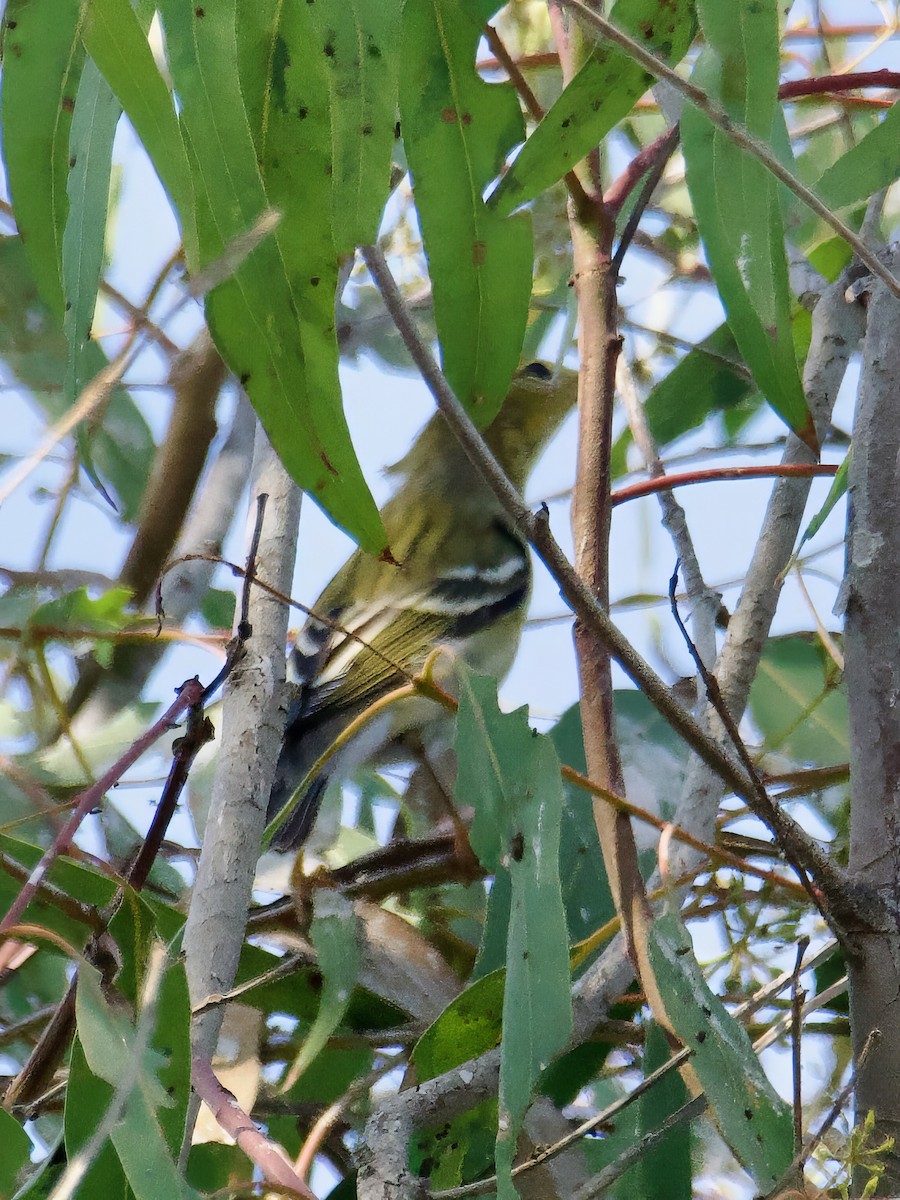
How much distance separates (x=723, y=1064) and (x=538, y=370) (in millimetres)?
1897

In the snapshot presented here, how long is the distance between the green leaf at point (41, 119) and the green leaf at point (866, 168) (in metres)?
0.61

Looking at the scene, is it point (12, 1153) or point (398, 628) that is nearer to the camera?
point (12, 1153)

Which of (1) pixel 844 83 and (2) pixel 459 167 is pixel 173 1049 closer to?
(2) pixel 459 167

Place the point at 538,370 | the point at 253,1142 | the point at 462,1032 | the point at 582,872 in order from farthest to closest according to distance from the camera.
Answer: the point at 538,370 < the point at 582,872 < the point at 462,1032 < the point at 253,1142

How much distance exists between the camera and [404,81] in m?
1.11

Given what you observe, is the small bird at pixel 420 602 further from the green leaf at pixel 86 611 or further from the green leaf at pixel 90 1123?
the green leaf at pixel 90 1123

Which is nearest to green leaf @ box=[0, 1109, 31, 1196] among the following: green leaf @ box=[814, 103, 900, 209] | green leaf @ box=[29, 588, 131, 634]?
green leaf @ box=[29, 588, 131, 634]

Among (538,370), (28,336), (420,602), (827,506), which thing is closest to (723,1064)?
(827,506)

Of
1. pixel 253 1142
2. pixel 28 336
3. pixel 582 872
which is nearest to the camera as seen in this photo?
pixel 253 1142

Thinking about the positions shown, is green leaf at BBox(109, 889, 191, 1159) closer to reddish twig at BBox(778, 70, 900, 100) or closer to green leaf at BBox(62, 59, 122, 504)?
green leaf at BBox(62, 59, 122, 504)

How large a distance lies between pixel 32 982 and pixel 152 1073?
85cm

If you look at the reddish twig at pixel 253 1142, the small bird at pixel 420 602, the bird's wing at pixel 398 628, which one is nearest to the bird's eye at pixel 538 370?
the small bird at pixel 420 602

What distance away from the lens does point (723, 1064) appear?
36.4 inches

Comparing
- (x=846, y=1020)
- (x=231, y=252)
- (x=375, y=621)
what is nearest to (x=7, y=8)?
(x=231, y=252)
